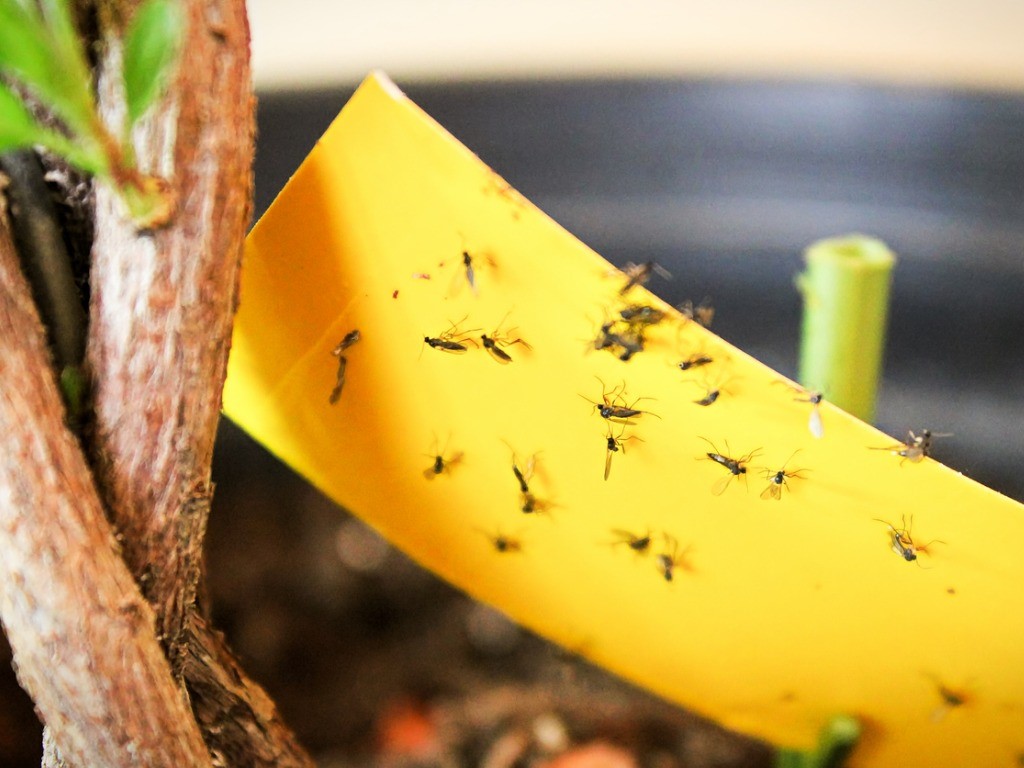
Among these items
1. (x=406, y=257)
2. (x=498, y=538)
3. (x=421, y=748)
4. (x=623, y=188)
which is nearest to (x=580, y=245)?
(x=406, y=257)

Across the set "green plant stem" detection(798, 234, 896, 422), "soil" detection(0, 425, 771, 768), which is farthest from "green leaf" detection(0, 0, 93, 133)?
"soil" detection(0, 425, 771, 768)

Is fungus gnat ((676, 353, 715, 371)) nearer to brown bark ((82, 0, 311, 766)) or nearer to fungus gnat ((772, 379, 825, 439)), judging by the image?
fungus gnat ((772, 379, 825, 439))

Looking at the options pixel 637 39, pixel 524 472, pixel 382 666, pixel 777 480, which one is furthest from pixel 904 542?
pixel 637 39

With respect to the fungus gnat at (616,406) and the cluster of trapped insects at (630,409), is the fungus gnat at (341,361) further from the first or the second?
the fungus gnat at (616,406)

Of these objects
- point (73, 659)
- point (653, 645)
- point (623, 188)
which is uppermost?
point (623, 188)

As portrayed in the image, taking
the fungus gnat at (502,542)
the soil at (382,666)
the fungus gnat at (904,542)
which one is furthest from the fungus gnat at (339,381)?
the soil at (382,666)

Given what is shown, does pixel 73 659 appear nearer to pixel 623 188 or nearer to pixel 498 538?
pixel 498 538
